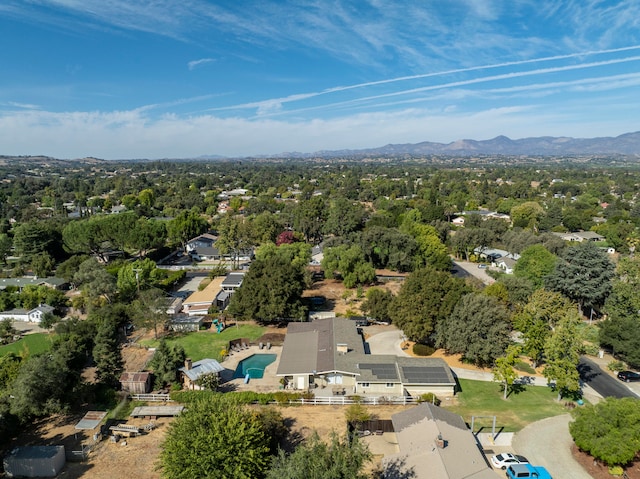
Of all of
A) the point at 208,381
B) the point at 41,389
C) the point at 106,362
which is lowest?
the point at 208,381

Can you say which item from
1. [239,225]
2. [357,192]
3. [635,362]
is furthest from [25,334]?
[357,192]

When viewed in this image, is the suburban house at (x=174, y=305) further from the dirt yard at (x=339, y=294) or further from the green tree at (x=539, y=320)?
the green tree at (x=539, y=320)

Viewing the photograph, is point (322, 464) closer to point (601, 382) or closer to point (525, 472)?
point (525, 472)

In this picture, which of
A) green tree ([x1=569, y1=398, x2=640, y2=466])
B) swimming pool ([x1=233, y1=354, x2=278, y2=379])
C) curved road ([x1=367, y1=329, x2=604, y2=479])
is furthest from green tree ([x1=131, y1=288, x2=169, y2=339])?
green tree ([x1=569, y1=398, x2=640, y2=466])

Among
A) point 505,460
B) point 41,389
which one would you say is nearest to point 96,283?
point 41,389

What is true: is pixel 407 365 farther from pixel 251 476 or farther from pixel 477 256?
pixel 477 256
